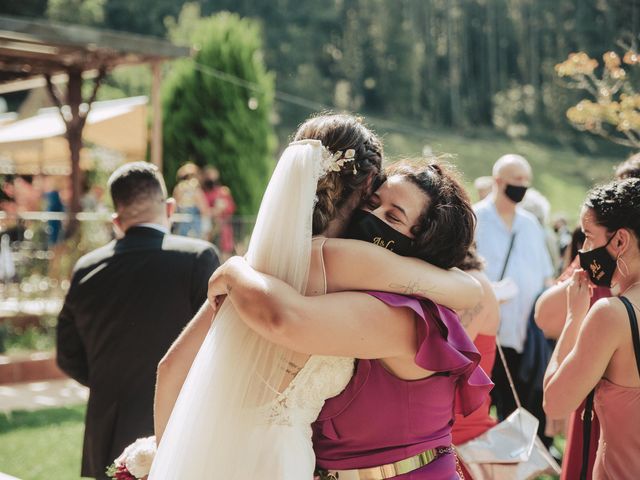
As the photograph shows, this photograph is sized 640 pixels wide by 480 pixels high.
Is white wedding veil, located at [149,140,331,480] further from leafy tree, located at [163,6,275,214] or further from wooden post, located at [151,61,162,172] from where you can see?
leafy tree, located at [163,6,275,214]

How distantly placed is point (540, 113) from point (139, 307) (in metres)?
62.7

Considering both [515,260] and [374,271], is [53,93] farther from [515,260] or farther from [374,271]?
[374,271]

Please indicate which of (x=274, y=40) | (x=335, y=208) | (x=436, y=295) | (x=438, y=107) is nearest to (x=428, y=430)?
(x=436, y=295)

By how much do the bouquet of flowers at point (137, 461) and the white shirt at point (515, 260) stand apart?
12.3 feet

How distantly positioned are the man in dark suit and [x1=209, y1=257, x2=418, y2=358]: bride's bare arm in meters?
1.66

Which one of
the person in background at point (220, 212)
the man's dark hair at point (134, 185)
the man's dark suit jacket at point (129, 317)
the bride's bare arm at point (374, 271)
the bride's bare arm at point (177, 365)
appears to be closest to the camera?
the bride's bare arm at point (374, 271)

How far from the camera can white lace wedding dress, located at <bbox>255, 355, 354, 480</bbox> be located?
2299 mm

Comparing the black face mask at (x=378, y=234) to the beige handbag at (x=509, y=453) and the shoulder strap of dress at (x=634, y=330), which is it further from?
the beige handbag at (x=509, y=453)

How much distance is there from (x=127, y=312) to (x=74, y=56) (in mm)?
9191

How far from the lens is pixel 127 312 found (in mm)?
3854

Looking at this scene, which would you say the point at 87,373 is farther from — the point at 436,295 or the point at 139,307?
the point at 436,295

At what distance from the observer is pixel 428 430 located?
2.39 metres

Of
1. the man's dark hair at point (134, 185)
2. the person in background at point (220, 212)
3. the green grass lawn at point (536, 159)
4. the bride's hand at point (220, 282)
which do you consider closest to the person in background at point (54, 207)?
the person in background at point (220, 212)

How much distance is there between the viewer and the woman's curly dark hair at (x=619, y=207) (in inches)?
114
